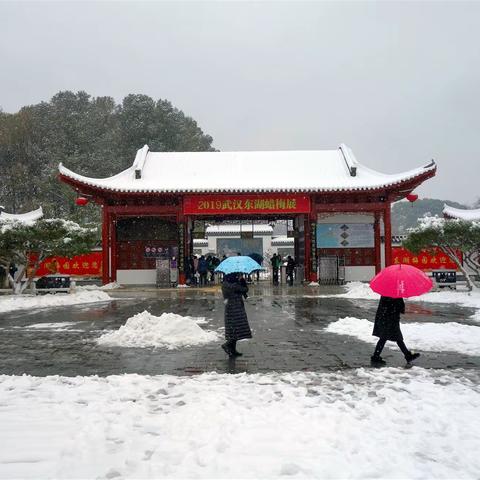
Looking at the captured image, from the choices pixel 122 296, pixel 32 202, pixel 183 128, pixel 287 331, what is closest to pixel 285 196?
pixel 122 296

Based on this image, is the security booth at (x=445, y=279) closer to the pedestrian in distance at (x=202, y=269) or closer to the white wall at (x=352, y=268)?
the white wall at (x=352, y=268)

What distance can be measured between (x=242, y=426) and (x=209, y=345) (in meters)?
3.63

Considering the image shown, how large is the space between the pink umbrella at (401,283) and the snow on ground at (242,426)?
996mm

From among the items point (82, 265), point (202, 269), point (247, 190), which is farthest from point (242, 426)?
point (82, 265)

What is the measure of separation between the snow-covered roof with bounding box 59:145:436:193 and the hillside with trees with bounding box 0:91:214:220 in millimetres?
14324

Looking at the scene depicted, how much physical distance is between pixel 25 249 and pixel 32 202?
24.8 metres

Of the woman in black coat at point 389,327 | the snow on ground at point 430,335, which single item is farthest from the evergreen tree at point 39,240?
the woman in black coat at point 389,327

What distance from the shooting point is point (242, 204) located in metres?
20.1

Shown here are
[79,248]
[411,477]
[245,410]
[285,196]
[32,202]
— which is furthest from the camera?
[32,202]

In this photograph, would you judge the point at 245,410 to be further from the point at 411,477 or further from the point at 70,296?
the point at 70,296

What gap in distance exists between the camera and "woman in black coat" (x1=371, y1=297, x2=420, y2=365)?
636 centimetres

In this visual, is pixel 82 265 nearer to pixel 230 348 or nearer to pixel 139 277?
pixel 139 277

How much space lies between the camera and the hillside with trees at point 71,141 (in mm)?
38625

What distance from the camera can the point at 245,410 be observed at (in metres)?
4.41
